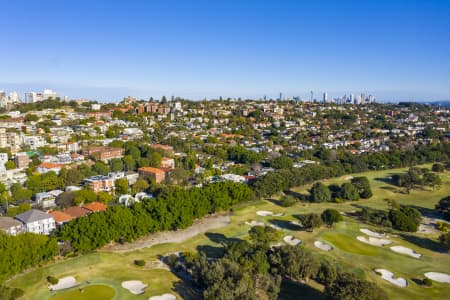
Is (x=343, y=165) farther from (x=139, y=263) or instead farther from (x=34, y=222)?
(x=34, y=222)

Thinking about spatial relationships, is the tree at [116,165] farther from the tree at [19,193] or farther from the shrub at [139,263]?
the shrub at [139,263]

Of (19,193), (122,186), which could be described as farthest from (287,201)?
(19,193)

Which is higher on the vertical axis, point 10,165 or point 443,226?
point 10,165

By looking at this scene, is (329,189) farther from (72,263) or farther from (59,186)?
(59,186)

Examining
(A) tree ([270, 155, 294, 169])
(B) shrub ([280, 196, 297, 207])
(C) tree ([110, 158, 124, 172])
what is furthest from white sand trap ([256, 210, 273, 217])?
(C) tree ([110, 158, 124, 172])

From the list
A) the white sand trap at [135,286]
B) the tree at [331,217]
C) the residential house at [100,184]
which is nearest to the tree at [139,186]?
the residential house at [100,184]

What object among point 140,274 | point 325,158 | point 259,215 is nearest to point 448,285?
point 259,215

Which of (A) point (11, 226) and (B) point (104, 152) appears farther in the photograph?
(B) point (104, 152)
